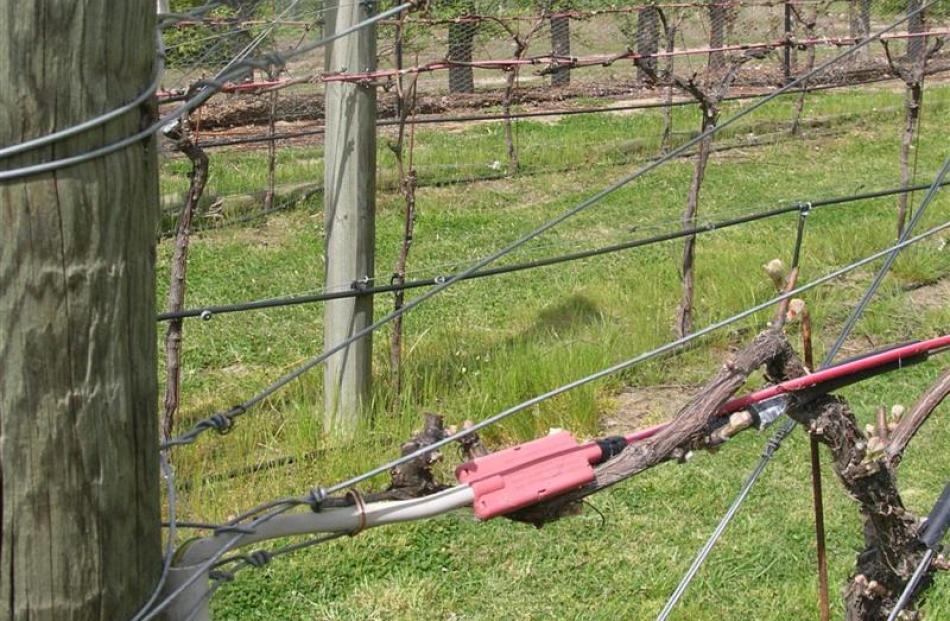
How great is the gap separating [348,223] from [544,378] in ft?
3.70

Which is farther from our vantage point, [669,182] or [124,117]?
[669,182]

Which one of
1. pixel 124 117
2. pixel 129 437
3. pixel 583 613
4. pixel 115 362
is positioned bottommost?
pixel 583 613

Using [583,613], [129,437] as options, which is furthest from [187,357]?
[129,437]

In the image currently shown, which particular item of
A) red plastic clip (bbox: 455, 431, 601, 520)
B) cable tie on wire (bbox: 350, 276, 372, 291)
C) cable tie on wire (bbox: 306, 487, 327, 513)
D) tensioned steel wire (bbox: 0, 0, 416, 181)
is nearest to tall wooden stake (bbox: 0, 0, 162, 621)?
tensioned steel wire (bbox: 0, 0, 416, 181)

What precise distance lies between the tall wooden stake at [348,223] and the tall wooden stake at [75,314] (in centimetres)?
355

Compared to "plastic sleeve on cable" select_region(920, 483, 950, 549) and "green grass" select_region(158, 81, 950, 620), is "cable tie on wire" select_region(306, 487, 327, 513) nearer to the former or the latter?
"plastic sleeve on cable" select_region(920, 483, 950, 549)

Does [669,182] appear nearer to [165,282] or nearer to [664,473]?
[165,282]

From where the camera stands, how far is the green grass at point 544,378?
14.1ft

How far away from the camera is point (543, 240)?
970 centimetres

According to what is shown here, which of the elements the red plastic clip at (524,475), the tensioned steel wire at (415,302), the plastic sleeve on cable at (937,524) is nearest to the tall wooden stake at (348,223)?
the tensioned steel wire at (415,302)

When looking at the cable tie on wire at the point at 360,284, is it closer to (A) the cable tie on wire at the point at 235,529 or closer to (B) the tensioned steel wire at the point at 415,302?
(B) the tensioned steel wire at the point at 415,302

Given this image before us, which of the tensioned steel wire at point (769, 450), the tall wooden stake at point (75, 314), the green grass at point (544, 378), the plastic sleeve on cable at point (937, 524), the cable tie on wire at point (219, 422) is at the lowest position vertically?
the green grass at point (544, 378)

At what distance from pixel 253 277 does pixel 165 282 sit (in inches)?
23.2

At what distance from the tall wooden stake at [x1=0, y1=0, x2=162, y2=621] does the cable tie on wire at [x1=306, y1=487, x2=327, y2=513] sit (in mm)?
305
